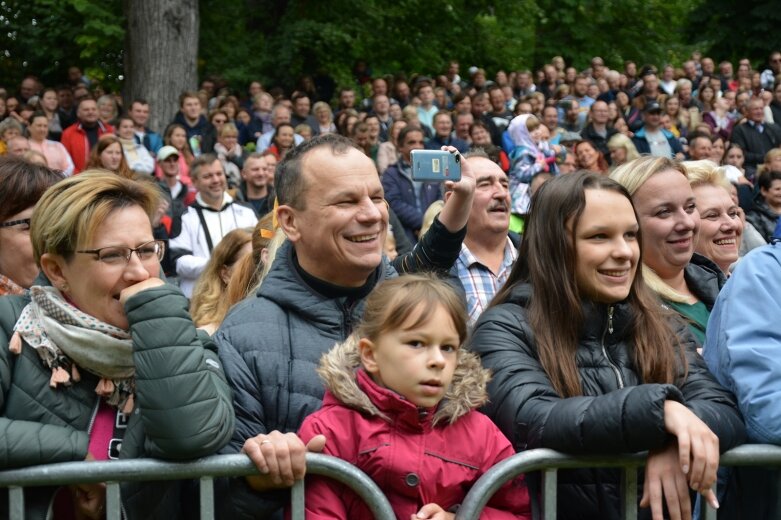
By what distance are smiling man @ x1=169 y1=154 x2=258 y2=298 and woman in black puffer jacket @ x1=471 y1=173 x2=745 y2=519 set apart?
17.9ft

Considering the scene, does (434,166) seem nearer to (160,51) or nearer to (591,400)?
(591,400)

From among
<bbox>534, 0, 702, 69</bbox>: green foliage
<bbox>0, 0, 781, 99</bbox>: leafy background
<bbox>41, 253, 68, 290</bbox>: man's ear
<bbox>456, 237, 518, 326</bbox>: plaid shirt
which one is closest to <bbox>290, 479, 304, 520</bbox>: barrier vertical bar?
<bbox>41, 253, 68, 290</bbox>: man's ear

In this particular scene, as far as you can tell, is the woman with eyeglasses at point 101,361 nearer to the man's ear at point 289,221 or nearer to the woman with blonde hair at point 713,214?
the man's ear at point 289,221

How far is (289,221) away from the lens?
11.9ft

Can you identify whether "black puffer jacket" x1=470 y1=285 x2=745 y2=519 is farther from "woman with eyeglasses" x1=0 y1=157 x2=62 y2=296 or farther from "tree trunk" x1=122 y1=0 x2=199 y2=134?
"tree trunk" x1=122 y1=0 x2=199 y2=134

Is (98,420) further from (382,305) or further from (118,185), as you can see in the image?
(382,305)

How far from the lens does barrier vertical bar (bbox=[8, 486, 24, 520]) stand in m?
2.91

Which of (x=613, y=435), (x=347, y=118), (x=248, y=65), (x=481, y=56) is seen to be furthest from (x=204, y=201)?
(x=481, y=56)

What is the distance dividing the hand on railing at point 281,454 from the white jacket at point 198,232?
18.1 feet

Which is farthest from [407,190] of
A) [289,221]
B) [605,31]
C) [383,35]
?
[605,31]

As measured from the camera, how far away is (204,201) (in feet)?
29.7

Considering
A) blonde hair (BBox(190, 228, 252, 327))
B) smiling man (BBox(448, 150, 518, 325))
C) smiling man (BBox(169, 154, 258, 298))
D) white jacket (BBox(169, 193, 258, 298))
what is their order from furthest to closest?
smiling man (BBox(169, 154, 258, 298)) < white jacket (BBox(169, 193, 258, 298)) < smiling man (BBox(448, 150, 518, 325)) < blonde hair (BBox(190, 228, 252, 327))

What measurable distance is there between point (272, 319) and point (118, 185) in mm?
635

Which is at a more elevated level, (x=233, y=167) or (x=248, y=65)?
(x=248, y=65)
